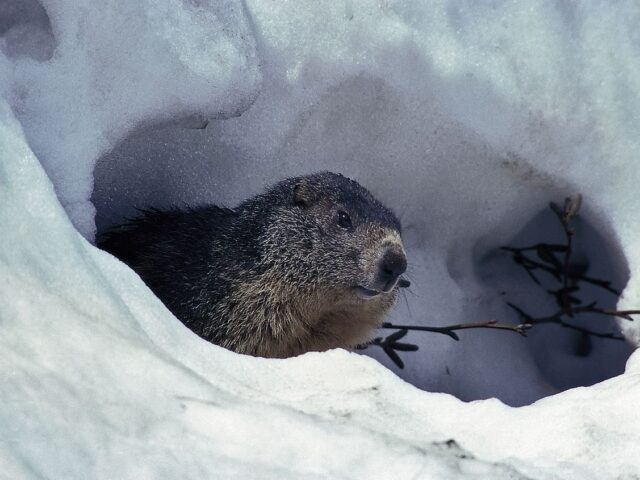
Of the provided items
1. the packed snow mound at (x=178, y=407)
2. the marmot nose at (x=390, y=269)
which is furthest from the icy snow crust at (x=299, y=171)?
the marmot nose at (x=390, y=269)

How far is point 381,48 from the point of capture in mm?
3902

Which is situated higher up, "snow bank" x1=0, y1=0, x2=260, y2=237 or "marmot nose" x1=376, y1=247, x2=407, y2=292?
"snow bank" x1=0, y1=0, x2=260, y2=237

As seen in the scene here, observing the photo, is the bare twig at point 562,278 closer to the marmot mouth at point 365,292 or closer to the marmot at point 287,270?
the marmot at point 287,270

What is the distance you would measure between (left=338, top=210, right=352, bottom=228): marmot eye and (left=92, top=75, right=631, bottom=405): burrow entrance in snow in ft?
1.75

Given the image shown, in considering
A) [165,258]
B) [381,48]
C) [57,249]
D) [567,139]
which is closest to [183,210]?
[165,258]

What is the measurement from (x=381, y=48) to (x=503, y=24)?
592mm

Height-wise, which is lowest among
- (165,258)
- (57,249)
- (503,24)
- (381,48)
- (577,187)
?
(165,258)

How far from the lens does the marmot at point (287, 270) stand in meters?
3.56

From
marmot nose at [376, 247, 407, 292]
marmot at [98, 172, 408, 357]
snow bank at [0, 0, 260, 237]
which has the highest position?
snow bank at [0, 0, 260, 237]

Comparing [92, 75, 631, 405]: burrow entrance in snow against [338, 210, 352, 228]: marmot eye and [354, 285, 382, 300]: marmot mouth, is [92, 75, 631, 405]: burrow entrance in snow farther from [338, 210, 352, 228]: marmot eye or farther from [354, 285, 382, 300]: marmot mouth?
[354, 285, 382, 300]: marmot mouth

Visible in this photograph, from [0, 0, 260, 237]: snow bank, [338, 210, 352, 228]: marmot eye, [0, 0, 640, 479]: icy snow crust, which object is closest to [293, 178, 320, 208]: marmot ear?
[338, 210, 352, 228]: marmot eye

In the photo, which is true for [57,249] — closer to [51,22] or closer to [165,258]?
[51,22]

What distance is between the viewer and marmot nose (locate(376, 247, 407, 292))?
3.38 metres

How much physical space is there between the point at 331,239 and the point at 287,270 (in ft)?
0.71
